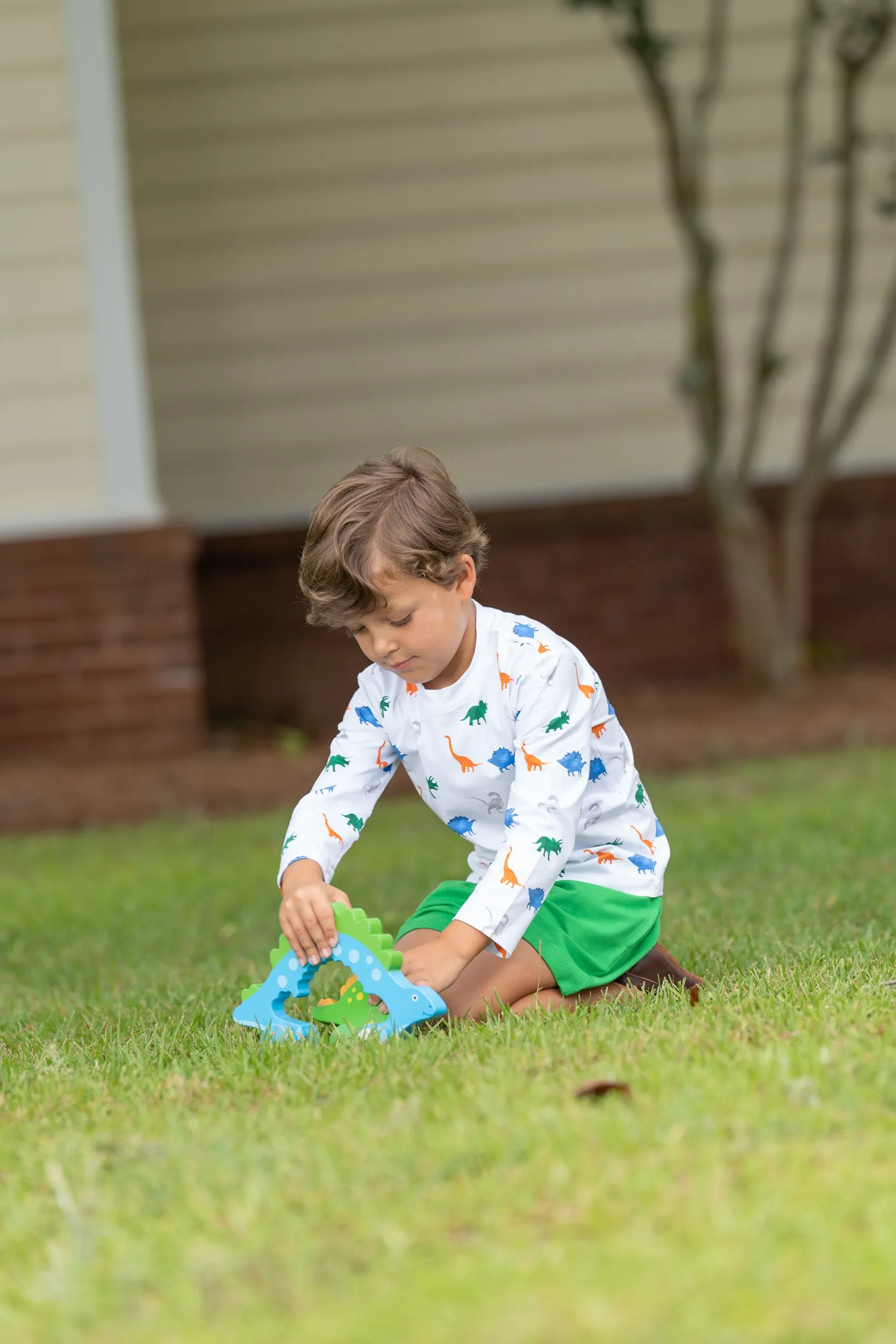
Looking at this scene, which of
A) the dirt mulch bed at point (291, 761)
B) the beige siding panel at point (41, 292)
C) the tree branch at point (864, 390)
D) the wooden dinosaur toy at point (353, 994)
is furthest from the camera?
the tree branch at point (864, 390)

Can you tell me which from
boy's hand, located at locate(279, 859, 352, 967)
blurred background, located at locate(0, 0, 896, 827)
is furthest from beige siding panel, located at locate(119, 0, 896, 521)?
boy's hand, located at locate(279, 859, 352, 967)

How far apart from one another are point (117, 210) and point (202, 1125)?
5723 millimetres

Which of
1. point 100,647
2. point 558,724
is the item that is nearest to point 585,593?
point 100,647

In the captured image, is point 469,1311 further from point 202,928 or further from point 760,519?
point 760,519

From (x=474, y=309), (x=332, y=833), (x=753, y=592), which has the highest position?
(x=474, y=309)

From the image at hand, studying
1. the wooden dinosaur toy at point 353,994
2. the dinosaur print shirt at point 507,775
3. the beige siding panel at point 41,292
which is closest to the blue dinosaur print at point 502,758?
the dinosaur print shirt at point 507,775

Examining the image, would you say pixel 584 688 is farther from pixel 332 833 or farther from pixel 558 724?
pixel 332 833

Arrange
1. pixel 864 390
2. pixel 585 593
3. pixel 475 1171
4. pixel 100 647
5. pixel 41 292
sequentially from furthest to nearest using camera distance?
1. pixel 585 593
2. pixel 864 390
3. pixel 100 647
4. pixel 41 292
5. pixel 475 1171

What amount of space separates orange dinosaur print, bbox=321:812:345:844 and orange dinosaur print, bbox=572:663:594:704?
570 mm

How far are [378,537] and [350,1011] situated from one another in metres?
0.89

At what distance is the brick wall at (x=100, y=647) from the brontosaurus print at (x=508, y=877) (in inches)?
183

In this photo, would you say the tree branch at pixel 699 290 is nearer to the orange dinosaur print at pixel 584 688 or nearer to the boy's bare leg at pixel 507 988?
the orange dinosaur print at pixel 584 688

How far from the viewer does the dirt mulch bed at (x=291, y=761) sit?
6977 mm

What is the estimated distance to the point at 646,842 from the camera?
3473 millimetres
